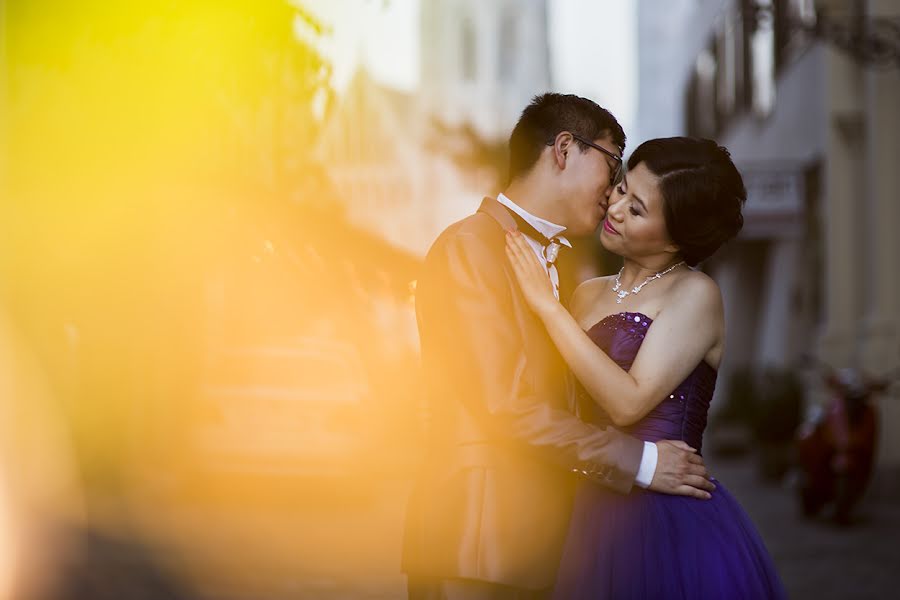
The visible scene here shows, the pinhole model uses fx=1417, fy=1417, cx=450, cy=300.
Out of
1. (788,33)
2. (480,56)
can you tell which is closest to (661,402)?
(788,33)

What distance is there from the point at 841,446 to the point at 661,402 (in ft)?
25.4

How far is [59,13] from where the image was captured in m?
3.36

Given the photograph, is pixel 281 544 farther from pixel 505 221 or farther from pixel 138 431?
pixel 505 221

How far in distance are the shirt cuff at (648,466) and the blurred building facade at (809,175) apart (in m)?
9.54

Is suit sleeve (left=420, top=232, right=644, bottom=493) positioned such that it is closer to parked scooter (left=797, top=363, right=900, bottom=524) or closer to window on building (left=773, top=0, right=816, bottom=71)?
parked scooter (left=797, top=363, right=900, bottom=524)

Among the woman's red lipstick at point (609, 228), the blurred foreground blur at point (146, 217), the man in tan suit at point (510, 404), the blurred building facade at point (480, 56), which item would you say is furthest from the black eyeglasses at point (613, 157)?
the blurred building facade at point (480, 56)

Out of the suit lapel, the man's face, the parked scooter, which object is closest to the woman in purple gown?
the man's face

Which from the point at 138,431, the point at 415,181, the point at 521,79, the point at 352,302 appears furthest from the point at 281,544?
the point at 521,79

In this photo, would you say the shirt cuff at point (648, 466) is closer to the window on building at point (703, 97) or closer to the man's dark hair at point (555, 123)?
the man's dark hair at point (555, 123)

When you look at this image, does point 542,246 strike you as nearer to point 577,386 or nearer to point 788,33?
point 577,386

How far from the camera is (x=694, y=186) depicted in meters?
3.40

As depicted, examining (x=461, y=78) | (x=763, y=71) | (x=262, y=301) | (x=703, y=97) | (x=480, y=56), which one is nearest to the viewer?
(x=262, y=301)

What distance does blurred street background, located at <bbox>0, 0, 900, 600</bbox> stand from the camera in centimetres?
338

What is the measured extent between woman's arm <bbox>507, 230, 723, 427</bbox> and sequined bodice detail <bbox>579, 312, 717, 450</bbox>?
1.9 inches
